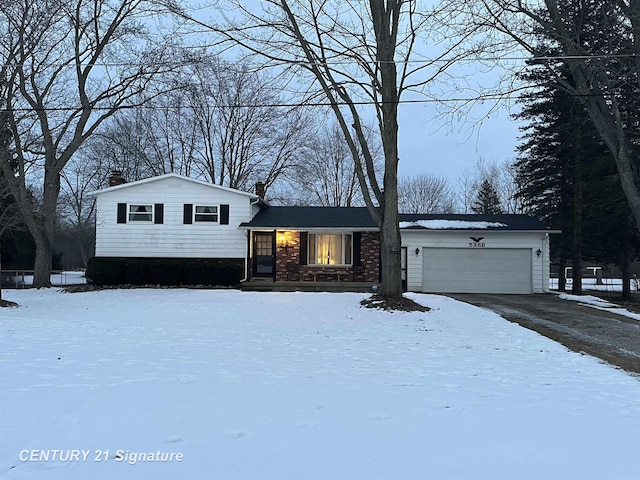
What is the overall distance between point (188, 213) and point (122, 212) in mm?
2984

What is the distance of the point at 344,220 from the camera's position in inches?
821

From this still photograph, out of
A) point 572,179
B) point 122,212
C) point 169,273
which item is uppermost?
point 572,179

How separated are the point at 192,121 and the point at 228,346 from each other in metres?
28.3

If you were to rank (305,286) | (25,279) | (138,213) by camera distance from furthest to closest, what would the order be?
(25,279), (138,213), (305,286)

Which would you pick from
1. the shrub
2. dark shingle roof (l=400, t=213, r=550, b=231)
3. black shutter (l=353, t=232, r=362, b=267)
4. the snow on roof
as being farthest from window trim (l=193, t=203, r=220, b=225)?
dark shingle roof (l=400, t=213, r=550, b=231)

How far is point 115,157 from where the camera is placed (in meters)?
33.3

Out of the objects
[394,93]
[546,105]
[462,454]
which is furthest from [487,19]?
[462,454]

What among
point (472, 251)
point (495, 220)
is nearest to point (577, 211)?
point (495, 220)

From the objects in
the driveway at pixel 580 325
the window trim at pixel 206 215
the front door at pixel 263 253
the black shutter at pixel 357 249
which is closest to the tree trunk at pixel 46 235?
the window trim at pixel 206 215

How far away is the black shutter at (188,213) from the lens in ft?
66.5

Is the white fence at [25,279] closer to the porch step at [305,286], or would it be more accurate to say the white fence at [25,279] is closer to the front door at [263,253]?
the front door at [263,253]

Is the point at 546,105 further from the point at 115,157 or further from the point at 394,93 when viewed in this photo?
the point at 115,157

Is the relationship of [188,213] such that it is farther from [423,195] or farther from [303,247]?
[423,195]

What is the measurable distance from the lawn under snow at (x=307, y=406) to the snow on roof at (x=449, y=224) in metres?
11.0
